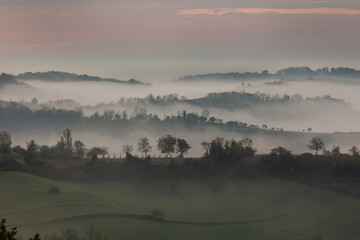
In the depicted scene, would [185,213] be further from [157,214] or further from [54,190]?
[54,190]

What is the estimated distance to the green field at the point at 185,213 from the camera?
16450cm

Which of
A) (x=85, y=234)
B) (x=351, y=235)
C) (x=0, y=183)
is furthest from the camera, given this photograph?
(x=0, y=183)

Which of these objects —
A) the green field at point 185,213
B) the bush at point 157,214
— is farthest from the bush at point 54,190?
the bush at point 157,214

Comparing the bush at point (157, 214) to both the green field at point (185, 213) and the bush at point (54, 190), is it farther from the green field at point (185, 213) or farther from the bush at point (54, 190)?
the bush at point (54, 190)

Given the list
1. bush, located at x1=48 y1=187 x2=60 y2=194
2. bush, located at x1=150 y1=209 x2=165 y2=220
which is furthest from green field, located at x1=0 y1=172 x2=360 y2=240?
bush, located at x1=150 y1=209 x2=165 y2=220

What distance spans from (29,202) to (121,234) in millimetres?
35414

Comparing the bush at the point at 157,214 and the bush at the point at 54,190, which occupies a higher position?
the bush at the point at 54,190

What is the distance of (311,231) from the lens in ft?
563

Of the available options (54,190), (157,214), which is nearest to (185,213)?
(157,214)

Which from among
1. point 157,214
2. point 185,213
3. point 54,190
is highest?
point 54,190

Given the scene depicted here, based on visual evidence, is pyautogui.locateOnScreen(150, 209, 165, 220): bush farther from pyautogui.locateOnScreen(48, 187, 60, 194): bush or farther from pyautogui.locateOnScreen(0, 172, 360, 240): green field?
pyautogui.locateOnScreen(48, 187, 60, 194): bush

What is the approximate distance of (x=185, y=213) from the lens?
183375 millimetres

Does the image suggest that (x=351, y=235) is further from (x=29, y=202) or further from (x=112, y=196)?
(x=29, y=202)

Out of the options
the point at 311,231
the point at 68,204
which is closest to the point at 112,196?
the point at 68,204
